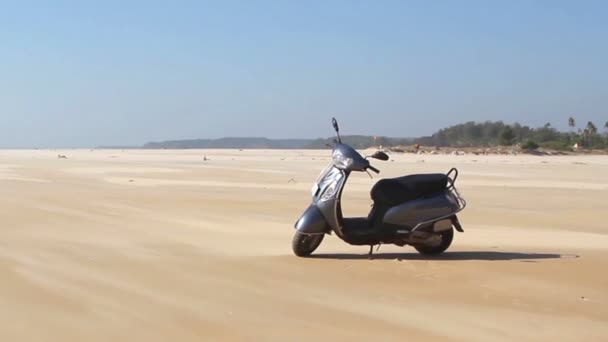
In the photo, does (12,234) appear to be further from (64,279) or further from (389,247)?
(389,247)

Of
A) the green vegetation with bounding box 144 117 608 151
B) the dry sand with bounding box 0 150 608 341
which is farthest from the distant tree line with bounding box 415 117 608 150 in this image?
the dry sand with bounding box 0 150 608 341

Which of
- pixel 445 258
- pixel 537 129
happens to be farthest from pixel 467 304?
pixel 537 129

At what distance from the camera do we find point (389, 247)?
9.48 m

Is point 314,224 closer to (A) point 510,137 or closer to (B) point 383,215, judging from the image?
(B) point 383,215

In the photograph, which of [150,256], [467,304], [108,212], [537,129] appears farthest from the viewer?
[537,129]

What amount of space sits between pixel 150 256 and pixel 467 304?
355cm

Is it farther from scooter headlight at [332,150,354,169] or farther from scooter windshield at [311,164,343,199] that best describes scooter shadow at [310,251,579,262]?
scooter headlight at [332,150,354,169]

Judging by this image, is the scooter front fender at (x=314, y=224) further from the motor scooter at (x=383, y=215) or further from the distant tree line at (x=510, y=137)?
the distant tree line at (x=510, y=137)

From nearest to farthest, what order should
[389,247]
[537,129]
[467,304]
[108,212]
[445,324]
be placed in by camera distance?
1. [445,324]
2. [467,304]
3. [389,247]
4. [108,212]
5. [537,129]

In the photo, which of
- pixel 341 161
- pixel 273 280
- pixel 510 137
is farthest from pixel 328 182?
pixel 510 137

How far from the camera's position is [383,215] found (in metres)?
8.47

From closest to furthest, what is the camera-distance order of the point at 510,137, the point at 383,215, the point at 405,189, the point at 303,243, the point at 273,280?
1. the point at 273,280
2. the point at 303,243
3. the point at 383,215
4. the point at 405,189
5. the point at 510,137

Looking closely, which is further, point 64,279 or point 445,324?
point 64,279

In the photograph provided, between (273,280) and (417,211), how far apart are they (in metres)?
2.20
